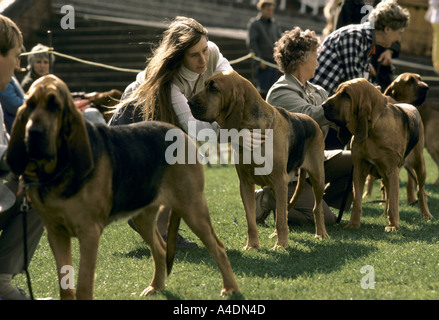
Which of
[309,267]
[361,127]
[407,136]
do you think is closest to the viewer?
[309,267]

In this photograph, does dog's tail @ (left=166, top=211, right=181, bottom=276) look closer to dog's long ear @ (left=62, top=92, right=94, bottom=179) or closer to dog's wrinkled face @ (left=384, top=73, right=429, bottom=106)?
dog's long ear @ (left=62, top=92, right=94, bottom=179)

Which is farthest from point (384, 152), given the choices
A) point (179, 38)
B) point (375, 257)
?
point (179, 38)

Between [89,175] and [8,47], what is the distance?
1168 mm

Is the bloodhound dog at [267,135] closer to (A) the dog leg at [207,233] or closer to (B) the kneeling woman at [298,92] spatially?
(B) the kneeling woman at [298,92]

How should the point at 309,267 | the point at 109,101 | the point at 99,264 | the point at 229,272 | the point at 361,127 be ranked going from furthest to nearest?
the point at 109,101 < the point at 361,127 < the point at 99,264 < the point at 309,267 < the point at 229,272

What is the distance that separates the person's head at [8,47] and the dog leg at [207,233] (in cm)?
145

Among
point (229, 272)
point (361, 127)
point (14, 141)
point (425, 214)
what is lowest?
point (425, 214)

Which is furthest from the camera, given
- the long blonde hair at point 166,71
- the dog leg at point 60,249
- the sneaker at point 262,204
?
the sneaker at point 262,204

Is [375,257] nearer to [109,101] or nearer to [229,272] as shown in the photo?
[229,272]

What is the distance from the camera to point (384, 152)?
263 inches

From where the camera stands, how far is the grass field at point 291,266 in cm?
462

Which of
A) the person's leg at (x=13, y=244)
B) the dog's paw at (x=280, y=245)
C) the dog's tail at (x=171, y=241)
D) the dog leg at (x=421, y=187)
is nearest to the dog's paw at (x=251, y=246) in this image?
the dog's paw at (x=280, y=245)

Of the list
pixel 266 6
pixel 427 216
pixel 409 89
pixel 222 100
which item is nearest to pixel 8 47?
pixel 222 100

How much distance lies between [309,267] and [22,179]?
8.29 feet
